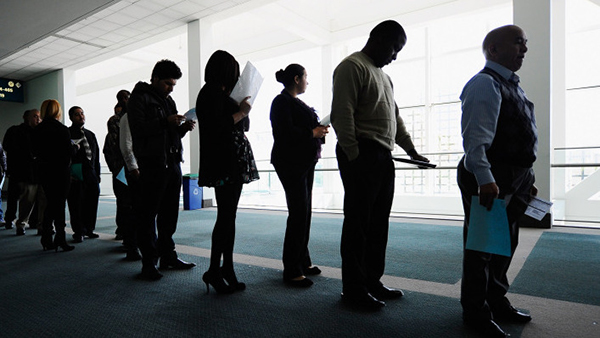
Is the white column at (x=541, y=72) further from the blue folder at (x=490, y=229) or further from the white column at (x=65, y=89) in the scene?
the white column at (x=65, y=89)

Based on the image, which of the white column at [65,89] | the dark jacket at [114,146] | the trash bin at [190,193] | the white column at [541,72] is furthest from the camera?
the white column at [65,89]

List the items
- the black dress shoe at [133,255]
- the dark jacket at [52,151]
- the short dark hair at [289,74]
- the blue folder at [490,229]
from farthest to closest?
the dark jacket at [52,151] < the black dress shoe at [133,255] < the short dark hair at [289,74] < the blue folder at [490,229]

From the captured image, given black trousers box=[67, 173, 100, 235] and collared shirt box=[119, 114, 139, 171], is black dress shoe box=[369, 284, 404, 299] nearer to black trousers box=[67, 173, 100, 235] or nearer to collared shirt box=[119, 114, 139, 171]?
collared shirt box=[119, 114, 139, 171]

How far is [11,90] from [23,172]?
337 inches

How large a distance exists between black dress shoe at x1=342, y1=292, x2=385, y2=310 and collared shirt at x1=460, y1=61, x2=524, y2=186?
2.68 ft

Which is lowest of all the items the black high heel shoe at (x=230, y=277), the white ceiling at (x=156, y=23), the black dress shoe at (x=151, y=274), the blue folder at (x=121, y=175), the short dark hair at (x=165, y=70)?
the black dress shoe at (x=151, y=274)

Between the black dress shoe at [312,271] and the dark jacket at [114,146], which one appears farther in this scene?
the dark jacket at [114,146]

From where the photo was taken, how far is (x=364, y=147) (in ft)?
6.55

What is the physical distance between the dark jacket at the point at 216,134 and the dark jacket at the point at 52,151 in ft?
6.57

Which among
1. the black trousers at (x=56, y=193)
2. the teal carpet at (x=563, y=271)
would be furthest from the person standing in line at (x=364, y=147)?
the black trousers at (x=56, y=193)

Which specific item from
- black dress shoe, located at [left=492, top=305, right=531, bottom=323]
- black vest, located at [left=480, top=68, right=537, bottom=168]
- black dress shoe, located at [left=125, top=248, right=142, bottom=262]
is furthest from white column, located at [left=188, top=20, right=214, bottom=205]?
black vest, located at [left=480, top=68, right=537, bottom=168]

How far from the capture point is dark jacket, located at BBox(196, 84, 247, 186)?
211 cm

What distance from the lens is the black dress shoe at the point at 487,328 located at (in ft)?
5.33

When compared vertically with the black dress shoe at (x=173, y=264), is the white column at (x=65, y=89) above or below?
above
